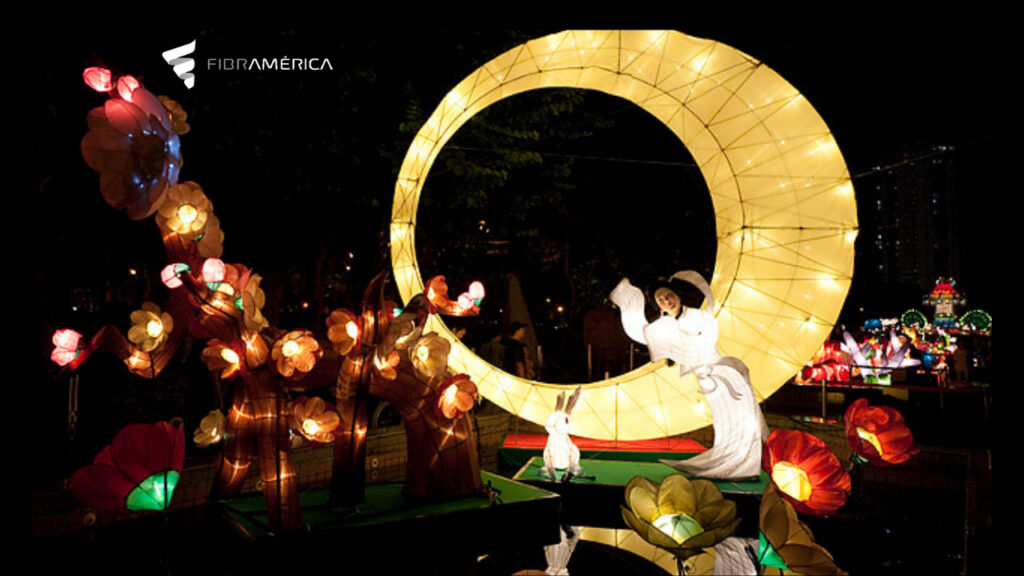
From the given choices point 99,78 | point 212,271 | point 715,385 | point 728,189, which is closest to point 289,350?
point 212,271

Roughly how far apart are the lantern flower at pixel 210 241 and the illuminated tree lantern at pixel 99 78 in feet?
3.25

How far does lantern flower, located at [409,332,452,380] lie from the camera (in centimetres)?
409

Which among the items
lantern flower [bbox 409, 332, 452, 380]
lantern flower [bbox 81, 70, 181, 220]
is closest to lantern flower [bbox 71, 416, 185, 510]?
lantern flower [bbox 81, 70, 181, 220]

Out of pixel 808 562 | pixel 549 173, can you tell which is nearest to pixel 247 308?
pixel 808 562

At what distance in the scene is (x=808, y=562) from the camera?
7.49 ft

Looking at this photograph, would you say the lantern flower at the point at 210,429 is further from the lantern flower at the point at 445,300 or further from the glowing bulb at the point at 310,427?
the lantern flower at the point at 445,300

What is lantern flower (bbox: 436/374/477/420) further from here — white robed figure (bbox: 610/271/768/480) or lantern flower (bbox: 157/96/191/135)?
lantern flower (bbox: 157/96/191/135)

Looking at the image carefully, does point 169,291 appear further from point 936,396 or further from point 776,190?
point 936,396

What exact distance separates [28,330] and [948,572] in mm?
4755

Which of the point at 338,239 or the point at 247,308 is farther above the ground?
the point at 338,239

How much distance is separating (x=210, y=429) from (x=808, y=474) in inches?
137

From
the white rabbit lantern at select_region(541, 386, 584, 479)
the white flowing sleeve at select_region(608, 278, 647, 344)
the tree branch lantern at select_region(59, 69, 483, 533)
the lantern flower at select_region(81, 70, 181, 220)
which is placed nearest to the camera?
the lantern flower at select_region(81, 70, 181, 220)

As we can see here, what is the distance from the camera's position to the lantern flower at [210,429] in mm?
3711

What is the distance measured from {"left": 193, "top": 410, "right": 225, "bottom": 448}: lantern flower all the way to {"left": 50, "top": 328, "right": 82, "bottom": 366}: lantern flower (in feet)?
2.59
